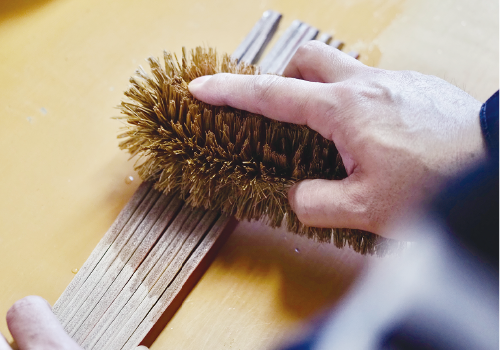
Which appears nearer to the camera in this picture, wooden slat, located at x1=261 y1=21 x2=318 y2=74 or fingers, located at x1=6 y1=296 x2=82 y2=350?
fingers, located at x1=6 y1=296 x2=82 y2=350

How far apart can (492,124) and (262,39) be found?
0.55 meters

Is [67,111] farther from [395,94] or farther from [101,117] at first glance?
[395,94]

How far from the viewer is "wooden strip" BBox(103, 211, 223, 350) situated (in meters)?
0.63

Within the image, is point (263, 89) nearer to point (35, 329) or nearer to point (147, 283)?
point (147, 283)

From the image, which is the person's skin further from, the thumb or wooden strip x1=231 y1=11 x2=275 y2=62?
wooden strip x1=231 y1=11 x2=275 y2=62

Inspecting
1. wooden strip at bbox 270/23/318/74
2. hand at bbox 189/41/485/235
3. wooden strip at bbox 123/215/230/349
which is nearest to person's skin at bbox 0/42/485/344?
hand at bbox 189/41/485/235

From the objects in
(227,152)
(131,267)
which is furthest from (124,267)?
(227,152)

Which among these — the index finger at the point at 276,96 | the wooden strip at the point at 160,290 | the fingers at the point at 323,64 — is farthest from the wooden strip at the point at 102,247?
the fingers at the point at 323,64

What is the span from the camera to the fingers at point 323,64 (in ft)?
2.06

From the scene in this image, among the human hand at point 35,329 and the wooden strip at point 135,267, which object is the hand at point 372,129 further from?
the human hand at point 35,329

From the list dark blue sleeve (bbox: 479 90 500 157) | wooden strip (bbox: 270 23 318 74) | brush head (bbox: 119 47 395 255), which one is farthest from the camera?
wooden strip (bbox: 270 23 318 74)

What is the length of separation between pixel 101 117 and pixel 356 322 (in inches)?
26.3

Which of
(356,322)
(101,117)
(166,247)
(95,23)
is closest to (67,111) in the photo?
(101,117)

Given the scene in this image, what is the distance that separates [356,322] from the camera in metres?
0.64
